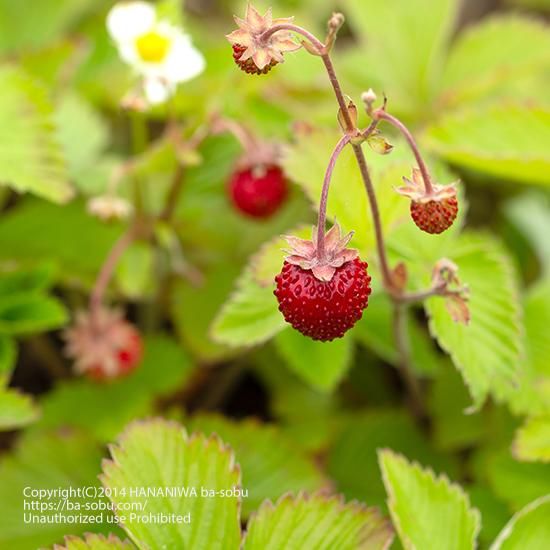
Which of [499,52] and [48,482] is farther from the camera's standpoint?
[499,52]

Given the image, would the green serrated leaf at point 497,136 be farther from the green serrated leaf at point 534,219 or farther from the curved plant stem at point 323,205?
the curved plant stem at point 323,205

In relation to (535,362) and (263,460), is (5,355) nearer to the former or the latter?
(263,460)

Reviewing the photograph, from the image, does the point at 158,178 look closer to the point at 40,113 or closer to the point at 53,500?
the point at 40,113

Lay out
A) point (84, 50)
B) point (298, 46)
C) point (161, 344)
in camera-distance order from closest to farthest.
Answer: point (298, 46) → point (161, 344) → point (84, 50)

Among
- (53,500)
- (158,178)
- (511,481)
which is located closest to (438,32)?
(158,178)

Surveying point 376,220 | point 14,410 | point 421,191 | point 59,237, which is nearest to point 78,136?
point 59,237

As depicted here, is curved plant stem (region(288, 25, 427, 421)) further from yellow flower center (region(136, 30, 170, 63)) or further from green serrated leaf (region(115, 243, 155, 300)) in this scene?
yellow flower center (region(136, 30, 170, 63))

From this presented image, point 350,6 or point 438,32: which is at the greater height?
point 350,6
